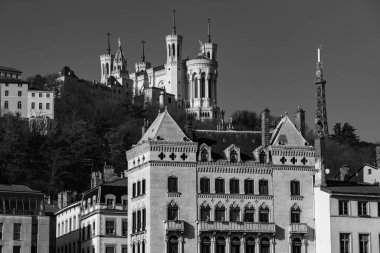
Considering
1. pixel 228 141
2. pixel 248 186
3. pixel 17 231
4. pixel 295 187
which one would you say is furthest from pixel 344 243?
pixel 17 231

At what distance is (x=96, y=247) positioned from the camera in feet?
339

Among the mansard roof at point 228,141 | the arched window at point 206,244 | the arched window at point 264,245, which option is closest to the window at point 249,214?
the arched window at point 264,245

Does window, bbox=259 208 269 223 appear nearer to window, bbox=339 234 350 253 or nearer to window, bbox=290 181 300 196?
window, bbox=290 181 300 196

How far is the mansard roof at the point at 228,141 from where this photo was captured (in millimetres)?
98188

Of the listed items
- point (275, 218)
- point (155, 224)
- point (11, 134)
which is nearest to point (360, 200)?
point (275, 218)

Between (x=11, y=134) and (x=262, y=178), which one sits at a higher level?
(x=11, y=134)

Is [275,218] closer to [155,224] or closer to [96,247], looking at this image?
[155,224]

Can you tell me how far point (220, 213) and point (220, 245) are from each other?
2.79 meters

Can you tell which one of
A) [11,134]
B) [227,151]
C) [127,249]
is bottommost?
[127,249]

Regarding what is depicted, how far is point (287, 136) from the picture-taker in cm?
9862

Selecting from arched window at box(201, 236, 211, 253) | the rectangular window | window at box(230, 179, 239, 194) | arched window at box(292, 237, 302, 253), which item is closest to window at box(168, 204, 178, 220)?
arched window at box(201, 236, 211, 253)

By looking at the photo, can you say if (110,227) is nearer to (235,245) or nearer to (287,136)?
(235,245)

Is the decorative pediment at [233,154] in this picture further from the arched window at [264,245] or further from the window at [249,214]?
the arched window at [264,245]

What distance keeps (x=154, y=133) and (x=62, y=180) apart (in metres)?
57.9
